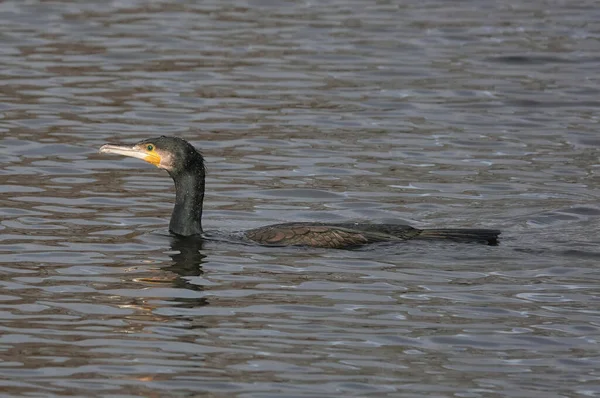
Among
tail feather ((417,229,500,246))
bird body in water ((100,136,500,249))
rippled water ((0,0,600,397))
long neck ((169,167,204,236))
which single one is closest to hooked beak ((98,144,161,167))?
bird body in water ((100,136,500,249))

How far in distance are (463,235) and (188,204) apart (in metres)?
2.55

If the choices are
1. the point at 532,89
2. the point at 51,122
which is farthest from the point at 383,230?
the point at 532,89

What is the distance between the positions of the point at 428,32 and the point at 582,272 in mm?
11975

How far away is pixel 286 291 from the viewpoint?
1129cm

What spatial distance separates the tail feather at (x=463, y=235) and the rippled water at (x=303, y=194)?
157mm

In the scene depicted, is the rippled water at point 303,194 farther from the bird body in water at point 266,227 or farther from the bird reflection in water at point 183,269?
the bird body in water at point 266,227

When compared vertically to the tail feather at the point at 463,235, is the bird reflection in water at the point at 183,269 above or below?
below

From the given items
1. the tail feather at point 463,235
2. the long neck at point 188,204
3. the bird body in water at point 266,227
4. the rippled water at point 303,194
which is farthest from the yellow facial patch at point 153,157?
the tail feather at point 463,235

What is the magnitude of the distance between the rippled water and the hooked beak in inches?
27.6

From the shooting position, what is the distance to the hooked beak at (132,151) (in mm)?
13117

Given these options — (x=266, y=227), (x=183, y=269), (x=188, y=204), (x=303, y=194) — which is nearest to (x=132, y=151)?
(x=188, y=204)

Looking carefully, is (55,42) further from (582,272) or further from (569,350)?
(569,350)

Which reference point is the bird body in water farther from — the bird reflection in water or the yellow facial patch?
the bird reflection in water

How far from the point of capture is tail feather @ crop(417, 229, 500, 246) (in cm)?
1281
